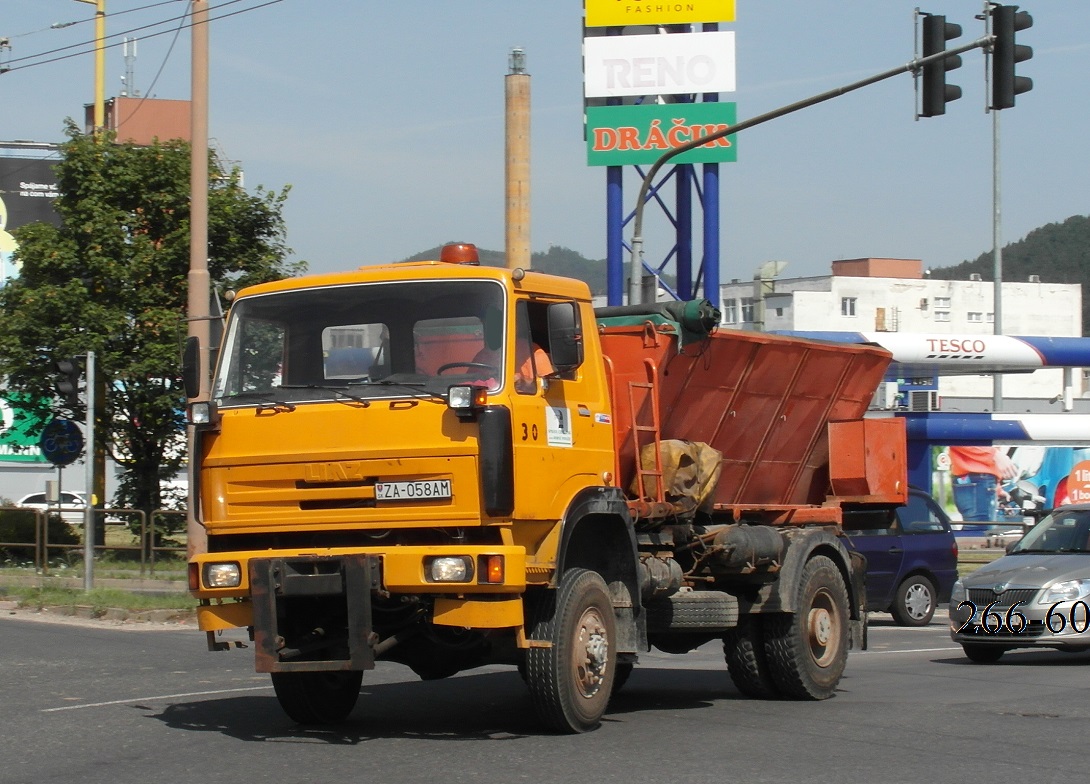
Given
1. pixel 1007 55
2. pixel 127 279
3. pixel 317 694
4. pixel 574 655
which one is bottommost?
pixel 317 694

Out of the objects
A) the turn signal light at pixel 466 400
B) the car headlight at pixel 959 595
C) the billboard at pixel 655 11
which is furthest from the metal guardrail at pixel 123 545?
the turn signal light at pixel 466 400

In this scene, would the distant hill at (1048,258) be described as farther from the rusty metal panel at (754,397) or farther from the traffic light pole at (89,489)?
the rusty metal panel at (754,397)

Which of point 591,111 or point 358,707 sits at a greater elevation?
point 591,111

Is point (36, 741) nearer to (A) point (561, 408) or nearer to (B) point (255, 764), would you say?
(B) point (255, 764)

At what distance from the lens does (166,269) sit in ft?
87.1

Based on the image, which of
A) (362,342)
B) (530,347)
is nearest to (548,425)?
(530,347)

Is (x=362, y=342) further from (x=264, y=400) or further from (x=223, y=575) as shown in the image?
(x=223, y=575)

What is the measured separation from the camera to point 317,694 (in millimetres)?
9539

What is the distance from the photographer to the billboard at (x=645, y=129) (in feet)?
100

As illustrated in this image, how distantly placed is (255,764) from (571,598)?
2051 millimetres

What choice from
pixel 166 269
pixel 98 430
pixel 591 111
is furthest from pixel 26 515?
pixel 591 111

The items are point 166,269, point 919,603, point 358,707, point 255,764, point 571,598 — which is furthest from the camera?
point 166,269

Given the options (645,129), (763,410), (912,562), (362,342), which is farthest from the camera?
(645,129)

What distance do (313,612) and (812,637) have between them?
14.5 feet
